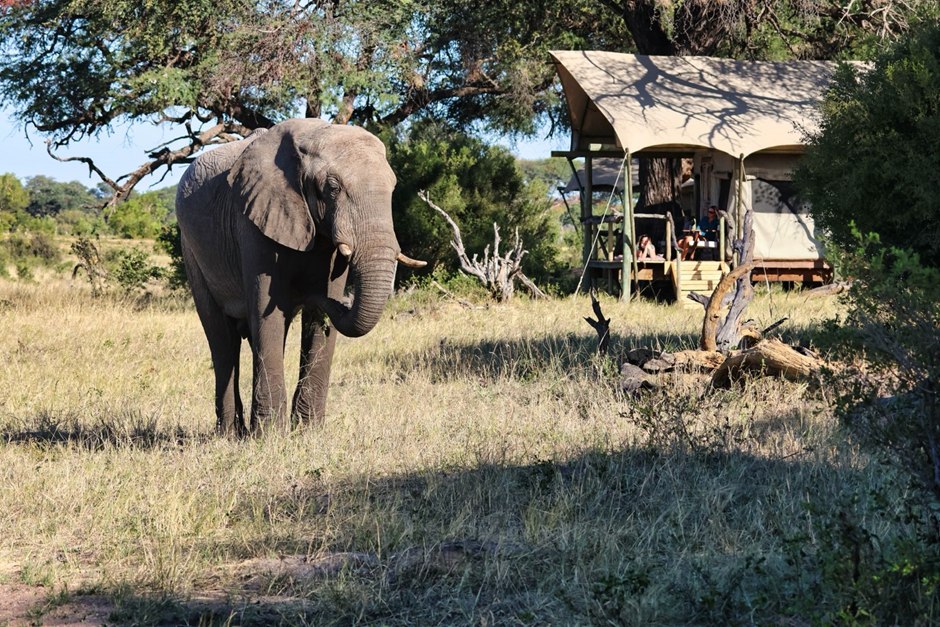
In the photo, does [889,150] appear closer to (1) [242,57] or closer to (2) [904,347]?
(2) [904,347]

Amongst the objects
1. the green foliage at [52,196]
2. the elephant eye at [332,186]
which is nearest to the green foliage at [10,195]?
the green foliage at [52,196]

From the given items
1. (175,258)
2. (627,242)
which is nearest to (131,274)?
(175,258)

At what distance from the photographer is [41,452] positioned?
7.11m

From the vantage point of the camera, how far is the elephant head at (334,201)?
6410 millimetres

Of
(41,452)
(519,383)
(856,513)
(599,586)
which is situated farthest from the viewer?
(519,383)

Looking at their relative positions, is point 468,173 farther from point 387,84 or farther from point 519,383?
point 519,383

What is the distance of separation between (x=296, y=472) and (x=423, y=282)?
40.1 feet

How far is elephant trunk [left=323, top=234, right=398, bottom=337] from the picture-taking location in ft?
21.0

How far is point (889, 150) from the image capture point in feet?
26.5

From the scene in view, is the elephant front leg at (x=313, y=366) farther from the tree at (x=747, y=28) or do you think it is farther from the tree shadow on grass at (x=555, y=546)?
the tree at (x=747, y=28)

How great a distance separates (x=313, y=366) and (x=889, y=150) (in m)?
4.71

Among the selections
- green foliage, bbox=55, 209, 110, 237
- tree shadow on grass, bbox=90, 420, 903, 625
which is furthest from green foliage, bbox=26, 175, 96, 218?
tree shadow on grass, bbox=90, 420, 903, 625

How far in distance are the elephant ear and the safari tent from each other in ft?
33.5

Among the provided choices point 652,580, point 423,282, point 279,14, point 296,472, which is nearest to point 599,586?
point 652,580
